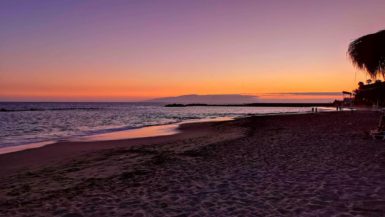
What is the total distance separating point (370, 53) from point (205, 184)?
12.4m

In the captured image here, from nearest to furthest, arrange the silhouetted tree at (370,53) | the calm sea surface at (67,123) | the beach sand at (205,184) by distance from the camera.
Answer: the beach sand at (205,184) → the silhouetted tree at (370,53) → the calm sea surface at (67,123)

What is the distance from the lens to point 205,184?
834 centimetres

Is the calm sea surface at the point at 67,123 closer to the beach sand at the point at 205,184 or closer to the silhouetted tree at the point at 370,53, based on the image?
the beach sand at the point at 205,184

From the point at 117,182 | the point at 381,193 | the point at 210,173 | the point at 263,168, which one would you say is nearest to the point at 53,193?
the point at 117,182

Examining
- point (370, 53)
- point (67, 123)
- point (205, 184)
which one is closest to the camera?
point (205, 184)

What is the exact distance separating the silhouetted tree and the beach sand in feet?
16.1

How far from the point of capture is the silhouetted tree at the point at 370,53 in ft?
52.7

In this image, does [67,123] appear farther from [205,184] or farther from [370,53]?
[205,184]

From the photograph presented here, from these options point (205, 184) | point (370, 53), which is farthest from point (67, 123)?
point (205, 184)

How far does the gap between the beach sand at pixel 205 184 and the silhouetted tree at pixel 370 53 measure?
4909 millimetres

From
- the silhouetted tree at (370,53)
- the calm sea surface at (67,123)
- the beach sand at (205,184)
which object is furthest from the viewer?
the calm sea surface at (67,123)

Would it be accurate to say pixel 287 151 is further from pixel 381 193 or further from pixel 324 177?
pixel 381 193

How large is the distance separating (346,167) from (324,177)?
62.5 inches

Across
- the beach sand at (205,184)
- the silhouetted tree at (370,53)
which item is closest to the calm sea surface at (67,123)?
the beach sand at (205,184)
